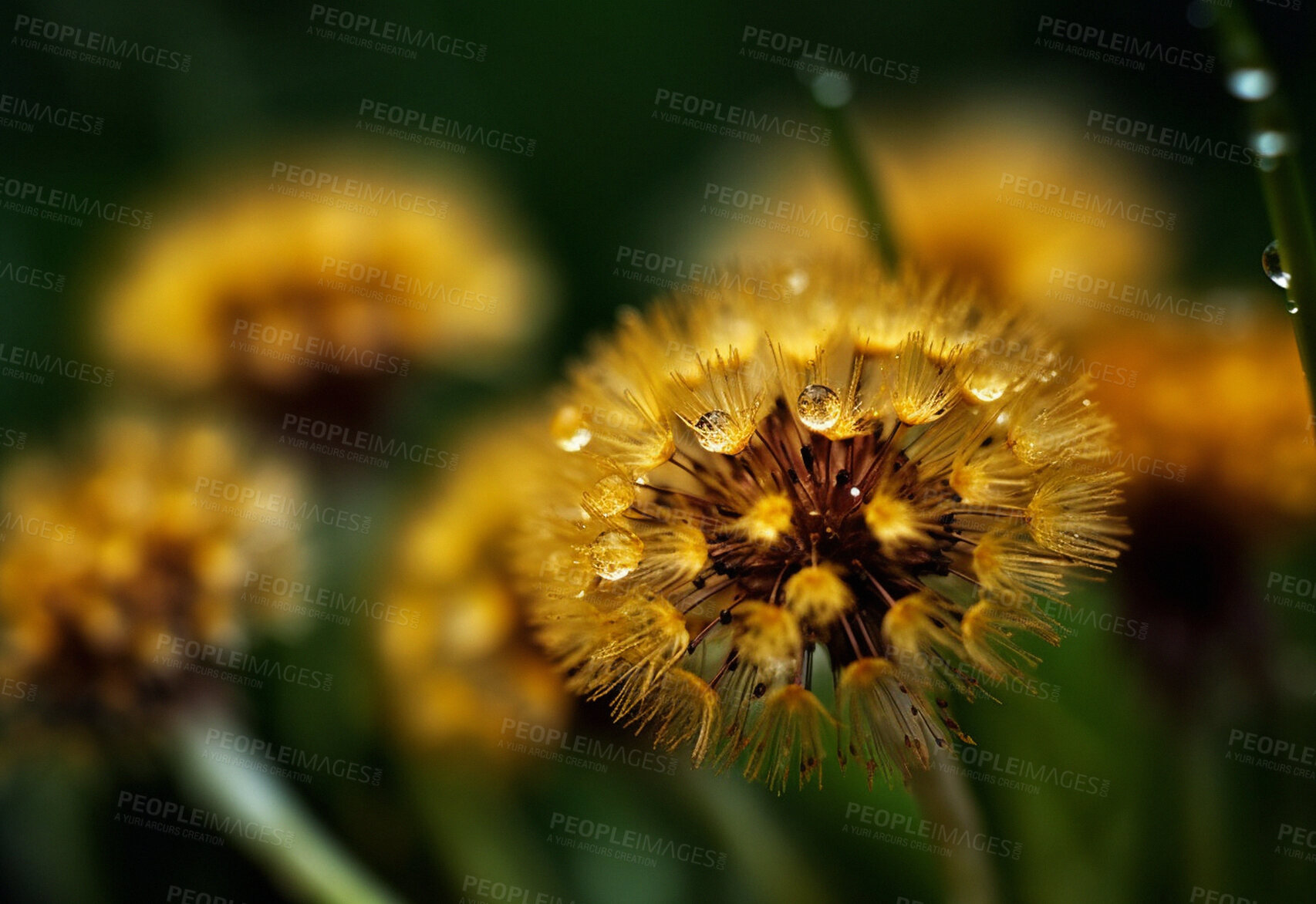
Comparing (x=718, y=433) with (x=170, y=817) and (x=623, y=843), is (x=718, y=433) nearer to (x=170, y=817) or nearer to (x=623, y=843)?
(x=623, y=843)

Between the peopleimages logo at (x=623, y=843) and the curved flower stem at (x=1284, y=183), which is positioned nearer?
the curved flower stem at (x=1284, y=183)

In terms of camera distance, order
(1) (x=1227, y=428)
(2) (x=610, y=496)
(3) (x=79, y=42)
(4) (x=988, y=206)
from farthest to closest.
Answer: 1. (3) (x=79, y=42)
2. (4) (x=988, y=206)
3. (1) (x=1227, y=428)
4. (2) (x=610, y=496)

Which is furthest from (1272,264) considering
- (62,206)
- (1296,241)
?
(62,206)

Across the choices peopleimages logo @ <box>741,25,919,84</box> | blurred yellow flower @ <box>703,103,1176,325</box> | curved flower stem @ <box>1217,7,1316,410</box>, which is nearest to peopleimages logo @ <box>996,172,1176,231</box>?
blurred yellow flower @ <box>703,103,1176,325</box>

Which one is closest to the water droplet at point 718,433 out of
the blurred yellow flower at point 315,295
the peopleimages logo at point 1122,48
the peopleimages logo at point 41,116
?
the blurred yellow flower at point 315,295

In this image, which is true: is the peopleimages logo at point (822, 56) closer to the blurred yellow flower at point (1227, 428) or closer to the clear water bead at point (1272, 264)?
the blurred yellow flower at point (1227, 428)

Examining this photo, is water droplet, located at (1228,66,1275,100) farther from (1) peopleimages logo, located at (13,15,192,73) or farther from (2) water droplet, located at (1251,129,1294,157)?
(1) peopleimages logo, located at (13,15,192,73)
